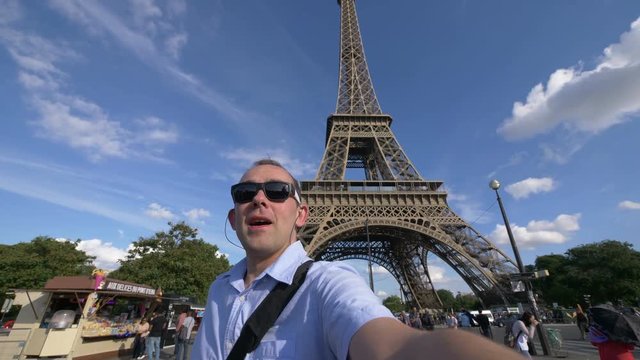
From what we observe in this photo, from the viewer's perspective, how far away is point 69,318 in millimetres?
10672

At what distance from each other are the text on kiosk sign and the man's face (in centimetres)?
1178

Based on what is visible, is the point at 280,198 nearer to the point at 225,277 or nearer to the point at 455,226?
the point at 225,277

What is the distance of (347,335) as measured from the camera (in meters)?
1.26

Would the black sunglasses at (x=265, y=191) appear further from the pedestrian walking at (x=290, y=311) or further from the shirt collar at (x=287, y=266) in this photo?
the shirt collar at (x=287, y=266)

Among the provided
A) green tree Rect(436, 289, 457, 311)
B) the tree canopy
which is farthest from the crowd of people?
green tree Rect(436, 289, 457, 311)

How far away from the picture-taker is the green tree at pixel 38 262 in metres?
32.1

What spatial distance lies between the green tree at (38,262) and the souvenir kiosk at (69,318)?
80.7 feet

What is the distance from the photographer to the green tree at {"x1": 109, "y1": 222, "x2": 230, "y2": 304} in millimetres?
27234

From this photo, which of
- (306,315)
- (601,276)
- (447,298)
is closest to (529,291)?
(306,315)

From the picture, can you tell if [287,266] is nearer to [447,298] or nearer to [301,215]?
[301,215]

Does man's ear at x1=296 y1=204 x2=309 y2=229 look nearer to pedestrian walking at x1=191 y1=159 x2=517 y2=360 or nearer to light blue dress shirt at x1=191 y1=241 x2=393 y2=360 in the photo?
pedestrian walking at x1=191 y1=159 x2=517 y2=360

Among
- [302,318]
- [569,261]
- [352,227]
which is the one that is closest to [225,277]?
[302,318]

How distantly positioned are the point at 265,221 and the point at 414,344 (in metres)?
1.30

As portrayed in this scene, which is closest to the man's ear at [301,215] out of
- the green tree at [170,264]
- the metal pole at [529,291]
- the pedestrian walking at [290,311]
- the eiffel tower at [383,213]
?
the pedestrian walking at [290,311]
